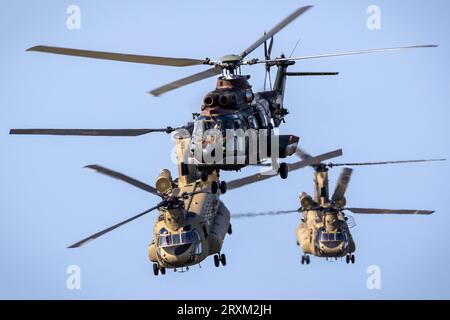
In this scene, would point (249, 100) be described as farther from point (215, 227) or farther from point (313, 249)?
point (313, 249)

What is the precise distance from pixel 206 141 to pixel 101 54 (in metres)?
5.22

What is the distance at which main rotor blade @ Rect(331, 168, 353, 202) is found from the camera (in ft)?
233

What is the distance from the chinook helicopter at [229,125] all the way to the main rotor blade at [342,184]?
16807 millimetres

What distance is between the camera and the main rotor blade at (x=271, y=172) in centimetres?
5231

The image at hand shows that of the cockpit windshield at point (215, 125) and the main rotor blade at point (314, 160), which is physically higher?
the cockpit windshield at point (215, 125)

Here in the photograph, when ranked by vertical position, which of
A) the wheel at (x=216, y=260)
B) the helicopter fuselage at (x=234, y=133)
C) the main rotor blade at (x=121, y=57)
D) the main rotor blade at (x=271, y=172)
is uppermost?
the main rotor blade at (x=121, y=57)

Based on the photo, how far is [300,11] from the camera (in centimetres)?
5256

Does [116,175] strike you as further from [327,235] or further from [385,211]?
[327,235]

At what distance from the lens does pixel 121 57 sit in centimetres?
4856

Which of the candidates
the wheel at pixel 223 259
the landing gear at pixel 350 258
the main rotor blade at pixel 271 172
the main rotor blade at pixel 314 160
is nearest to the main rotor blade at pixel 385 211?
the landing gear at pixel 350 258

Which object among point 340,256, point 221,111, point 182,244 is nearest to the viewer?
point 221,111

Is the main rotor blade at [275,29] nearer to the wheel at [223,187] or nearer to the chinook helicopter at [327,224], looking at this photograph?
the wheel at [223,187]

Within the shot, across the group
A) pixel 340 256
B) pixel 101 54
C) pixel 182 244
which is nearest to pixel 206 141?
pixel 101 54

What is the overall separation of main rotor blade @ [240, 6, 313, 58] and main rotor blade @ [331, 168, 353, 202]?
19407mm
